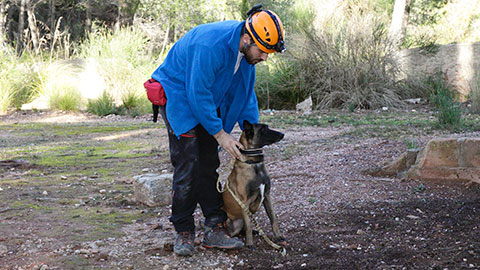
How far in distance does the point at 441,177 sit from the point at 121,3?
16.6 metres

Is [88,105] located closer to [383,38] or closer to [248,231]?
[383,38]

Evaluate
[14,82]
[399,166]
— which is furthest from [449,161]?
[14,82]

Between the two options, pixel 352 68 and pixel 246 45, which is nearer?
pixel 246 45

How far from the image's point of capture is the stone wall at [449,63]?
40.6ft

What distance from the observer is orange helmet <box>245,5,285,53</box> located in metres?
3.04

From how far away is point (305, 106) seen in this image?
1141 cm

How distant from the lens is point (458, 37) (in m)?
17.6

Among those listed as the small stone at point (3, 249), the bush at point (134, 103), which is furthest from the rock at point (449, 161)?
the bush at point (134, 103)

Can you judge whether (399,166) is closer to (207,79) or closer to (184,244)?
(184,244)

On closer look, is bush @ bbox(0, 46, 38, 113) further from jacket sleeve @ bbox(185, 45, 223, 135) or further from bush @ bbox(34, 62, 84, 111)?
jacket sleeve @ bbox(185, 45, 223, 135)

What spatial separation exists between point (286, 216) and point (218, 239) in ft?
2.61

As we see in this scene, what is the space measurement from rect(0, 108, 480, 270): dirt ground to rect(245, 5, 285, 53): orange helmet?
53.4 inches

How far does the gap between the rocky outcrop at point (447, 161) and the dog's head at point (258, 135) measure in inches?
77.0

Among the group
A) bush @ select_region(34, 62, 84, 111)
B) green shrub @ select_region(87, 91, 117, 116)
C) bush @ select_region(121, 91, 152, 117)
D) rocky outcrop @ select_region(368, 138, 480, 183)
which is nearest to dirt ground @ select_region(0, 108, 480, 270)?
rocky outcrop @ select_region(368, 138, 480, 183)
